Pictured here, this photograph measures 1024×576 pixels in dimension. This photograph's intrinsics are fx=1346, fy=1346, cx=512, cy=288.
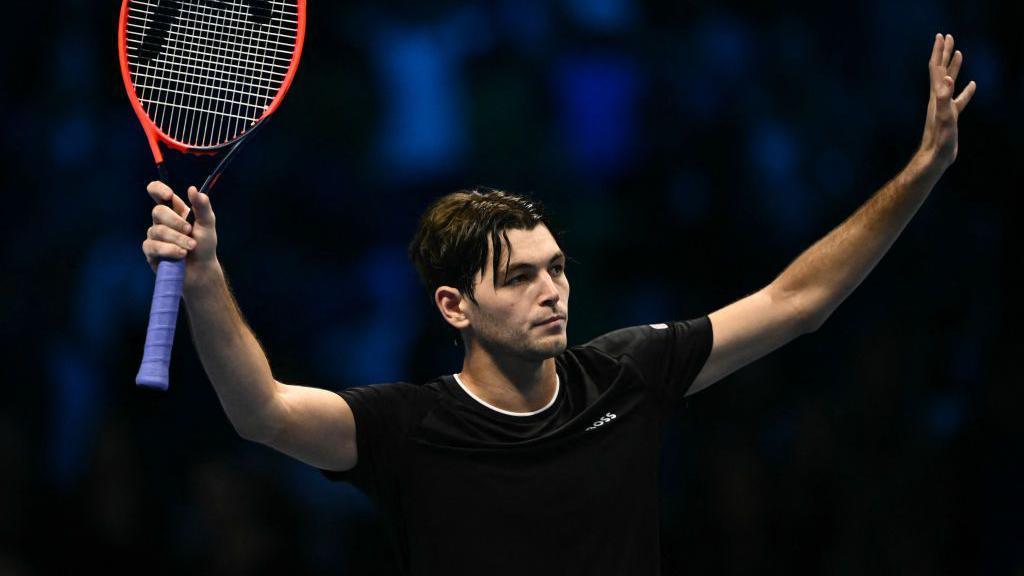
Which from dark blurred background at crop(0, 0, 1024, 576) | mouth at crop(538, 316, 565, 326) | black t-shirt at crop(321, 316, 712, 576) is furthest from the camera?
dark blurred background at crop(0, 0, 1024, 576)

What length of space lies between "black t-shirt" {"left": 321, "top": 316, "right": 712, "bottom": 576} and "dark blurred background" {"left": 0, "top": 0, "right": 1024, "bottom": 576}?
2030 mm

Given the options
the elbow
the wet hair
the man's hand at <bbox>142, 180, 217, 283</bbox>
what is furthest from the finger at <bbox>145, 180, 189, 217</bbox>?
the wet hair

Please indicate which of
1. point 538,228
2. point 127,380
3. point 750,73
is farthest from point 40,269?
point 750,73

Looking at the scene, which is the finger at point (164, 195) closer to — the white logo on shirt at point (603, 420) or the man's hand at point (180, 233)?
the man's hand at point (180, 233)

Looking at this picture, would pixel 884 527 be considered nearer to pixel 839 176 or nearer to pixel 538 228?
pixel 839 176

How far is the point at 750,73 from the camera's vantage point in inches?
210

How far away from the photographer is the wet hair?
3000mm

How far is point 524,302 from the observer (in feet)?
9.55

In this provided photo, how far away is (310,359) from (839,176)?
7.21 ft

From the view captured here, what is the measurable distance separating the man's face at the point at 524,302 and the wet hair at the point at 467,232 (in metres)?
0.02

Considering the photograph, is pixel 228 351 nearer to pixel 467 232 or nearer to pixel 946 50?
pixel 467 232

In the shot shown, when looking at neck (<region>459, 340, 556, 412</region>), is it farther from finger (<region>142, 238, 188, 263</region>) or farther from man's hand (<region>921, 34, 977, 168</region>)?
man's hand (<region>921, 34, 977, 168</region>)

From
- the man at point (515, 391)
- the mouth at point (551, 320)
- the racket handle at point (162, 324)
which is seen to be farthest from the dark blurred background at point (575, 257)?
the racket handle at point (162, 324)

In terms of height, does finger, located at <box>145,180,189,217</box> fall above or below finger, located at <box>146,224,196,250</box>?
above
